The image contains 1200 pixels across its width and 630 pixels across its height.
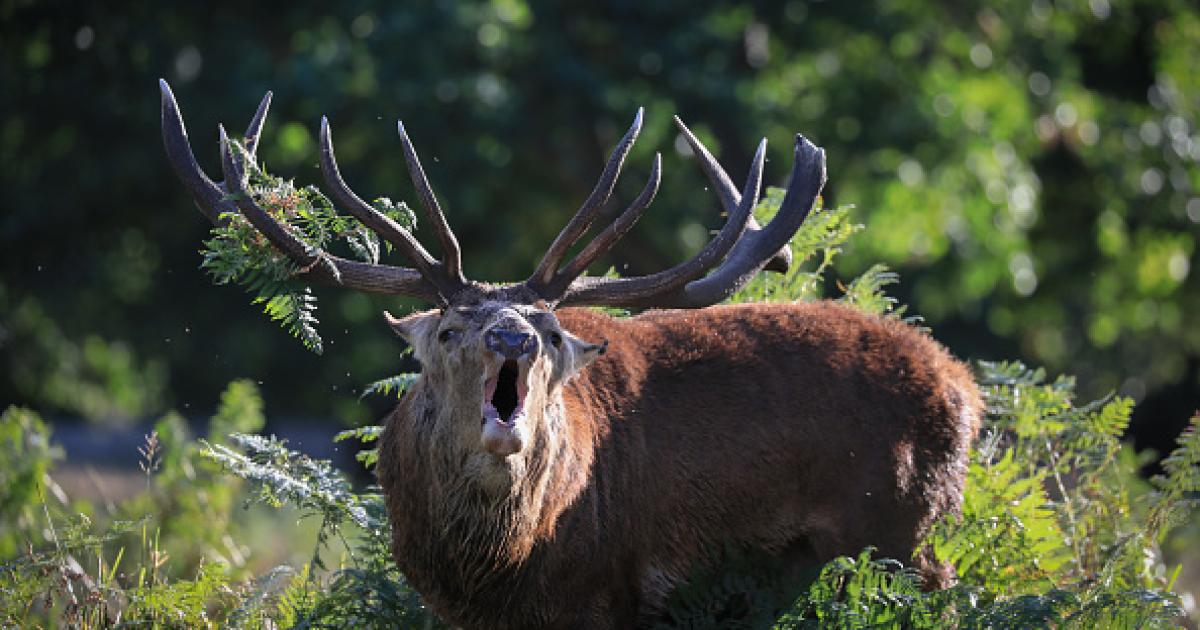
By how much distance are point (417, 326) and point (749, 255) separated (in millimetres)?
1499

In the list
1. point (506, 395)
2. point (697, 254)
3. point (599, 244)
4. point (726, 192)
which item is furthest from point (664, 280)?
point (506, 395)

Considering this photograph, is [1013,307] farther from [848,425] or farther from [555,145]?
[848,425]

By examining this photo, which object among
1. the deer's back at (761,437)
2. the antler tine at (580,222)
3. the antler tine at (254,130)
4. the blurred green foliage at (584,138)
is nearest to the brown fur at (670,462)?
the deer's back at (761,437)

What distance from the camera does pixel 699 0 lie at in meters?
17.6

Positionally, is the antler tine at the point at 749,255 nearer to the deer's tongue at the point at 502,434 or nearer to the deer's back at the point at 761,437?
the deer's back at the point at 761,437

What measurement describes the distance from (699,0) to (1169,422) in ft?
32.5

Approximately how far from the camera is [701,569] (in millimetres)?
6707

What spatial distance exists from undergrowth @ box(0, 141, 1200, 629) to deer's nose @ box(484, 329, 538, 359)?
101 cm

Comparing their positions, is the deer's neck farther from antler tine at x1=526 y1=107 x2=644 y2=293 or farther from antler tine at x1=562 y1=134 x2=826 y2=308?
antler tine at x1=562 y1=134 x2=826 y2=308

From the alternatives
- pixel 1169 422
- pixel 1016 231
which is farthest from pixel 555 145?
pixel 1169 422

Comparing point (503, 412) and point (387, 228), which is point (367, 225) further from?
point (503, 412)

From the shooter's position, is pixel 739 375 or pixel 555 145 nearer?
pixel 739 375

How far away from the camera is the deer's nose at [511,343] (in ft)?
18.8

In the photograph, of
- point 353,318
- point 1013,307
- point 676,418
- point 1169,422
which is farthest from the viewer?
point 1169,422
